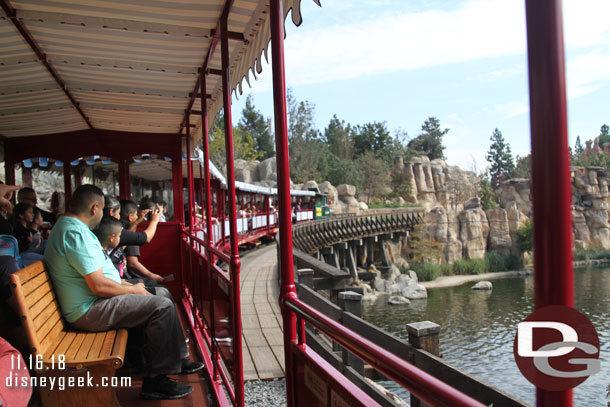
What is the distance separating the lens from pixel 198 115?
20.3ft

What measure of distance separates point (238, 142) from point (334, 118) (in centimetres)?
3102

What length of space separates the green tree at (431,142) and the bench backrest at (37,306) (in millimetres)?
77969

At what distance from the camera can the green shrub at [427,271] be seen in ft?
121

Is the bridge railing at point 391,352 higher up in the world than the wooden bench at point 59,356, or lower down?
lower down

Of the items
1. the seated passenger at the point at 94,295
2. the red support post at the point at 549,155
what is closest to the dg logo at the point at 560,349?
the red support post at the point at 549,155

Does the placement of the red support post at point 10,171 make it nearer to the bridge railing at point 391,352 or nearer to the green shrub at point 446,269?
the bridge railing at point 391,352

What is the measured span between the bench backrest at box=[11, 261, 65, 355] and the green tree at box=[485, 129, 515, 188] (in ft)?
243

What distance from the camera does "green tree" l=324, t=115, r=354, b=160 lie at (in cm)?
6969

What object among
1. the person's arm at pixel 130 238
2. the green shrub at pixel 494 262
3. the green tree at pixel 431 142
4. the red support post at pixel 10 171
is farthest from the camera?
the green tree at pixel 431 142

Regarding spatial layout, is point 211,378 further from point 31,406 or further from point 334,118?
point 334,118

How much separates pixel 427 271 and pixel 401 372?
37.7 m

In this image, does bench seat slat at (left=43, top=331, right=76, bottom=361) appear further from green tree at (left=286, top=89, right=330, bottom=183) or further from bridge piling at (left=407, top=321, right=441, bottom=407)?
green tree at (left=286, top=89, right=330, bottom=183)

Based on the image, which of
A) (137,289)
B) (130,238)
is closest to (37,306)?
(137,289)

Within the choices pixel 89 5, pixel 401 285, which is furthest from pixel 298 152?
pixel 89 5
